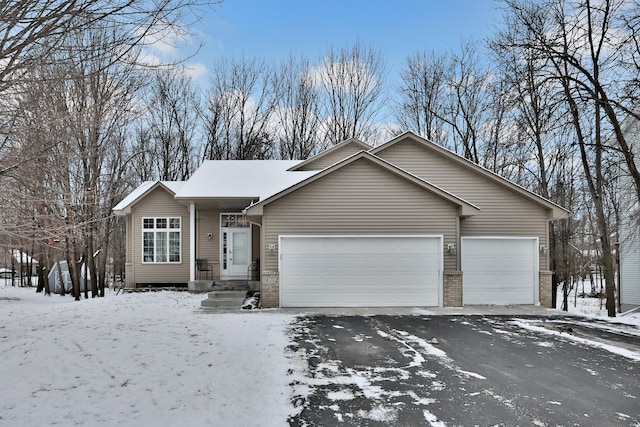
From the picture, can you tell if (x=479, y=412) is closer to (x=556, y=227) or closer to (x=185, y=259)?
(x=185, y=259)

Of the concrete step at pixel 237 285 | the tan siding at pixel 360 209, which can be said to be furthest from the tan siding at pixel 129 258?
the tan siding at pixel 360 209

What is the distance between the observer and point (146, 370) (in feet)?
18.5

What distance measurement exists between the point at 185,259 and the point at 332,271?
21.0ft

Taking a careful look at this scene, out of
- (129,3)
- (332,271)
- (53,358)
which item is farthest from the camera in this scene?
(332,271)

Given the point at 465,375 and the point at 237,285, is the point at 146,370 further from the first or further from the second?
the point at 237,285

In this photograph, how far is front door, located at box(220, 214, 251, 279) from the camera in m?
14.5

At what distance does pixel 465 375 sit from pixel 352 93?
22.9 metres

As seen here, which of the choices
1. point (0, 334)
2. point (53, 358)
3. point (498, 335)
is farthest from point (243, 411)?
point (0, 334)

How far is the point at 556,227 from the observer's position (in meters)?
21.3

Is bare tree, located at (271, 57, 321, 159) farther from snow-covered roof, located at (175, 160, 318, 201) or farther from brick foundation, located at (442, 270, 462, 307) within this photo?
brick foundation, located at (442, 270, 462, 307)

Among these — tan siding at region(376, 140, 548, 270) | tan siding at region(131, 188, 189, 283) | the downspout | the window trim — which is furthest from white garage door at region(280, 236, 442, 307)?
the window trim

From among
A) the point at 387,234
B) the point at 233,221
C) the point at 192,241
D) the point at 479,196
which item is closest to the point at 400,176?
the point at 387,234

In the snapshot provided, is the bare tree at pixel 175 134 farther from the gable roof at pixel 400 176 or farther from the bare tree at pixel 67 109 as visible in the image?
the gable roof at pixel 400 176

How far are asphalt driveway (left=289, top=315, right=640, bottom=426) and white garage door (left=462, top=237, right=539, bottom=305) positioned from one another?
2843mm
